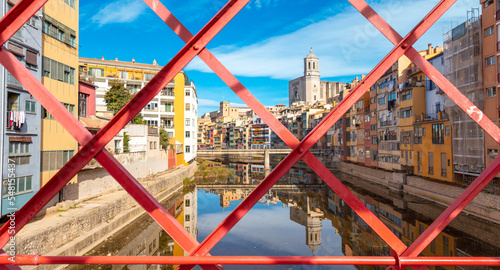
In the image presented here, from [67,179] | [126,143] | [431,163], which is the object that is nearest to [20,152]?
[126,143]

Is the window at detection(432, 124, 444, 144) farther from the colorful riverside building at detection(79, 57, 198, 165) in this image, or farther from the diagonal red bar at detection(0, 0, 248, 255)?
the colorful riverside building at detection(79, 57, 198, 165)

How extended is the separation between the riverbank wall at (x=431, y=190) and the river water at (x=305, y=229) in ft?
1.91

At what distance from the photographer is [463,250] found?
48.6 ft

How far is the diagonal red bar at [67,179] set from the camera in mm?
1605

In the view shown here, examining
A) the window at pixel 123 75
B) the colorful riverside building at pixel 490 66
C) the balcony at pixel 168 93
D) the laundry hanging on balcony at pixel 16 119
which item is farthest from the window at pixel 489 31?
the window at pixel 123 75

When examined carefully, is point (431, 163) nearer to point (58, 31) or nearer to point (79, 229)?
point (79, 229)

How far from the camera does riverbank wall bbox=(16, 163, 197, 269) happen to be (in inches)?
413

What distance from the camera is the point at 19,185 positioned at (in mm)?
11891

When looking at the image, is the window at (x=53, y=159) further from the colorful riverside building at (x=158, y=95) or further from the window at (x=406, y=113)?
the window at (x=406, y=113)

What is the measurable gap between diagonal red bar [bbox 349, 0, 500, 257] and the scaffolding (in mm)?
21917

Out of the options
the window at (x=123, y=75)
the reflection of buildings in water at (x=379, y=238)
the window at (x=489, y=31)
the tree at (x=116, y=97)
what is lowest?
the reflection of buildings in water at (x=379, y=238)

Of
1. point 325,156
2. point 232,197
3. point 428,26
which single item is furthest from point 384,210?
point 325,156

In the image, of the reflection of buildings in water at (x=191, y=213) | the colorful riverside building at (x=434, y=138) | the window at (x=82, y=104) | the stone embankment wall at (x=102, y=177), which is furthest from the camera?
the colorful riverside building at (x=434, y=138)

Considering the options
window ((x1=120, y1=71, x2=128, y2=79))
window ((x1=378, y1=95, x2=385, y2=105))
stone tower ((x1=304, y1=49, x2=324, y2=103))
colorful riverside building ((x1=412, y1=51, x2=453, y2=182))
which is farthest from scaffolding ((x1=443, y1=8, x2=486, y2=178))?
stone tower ((x1=304, y1=49, x2=324, y2=103))
